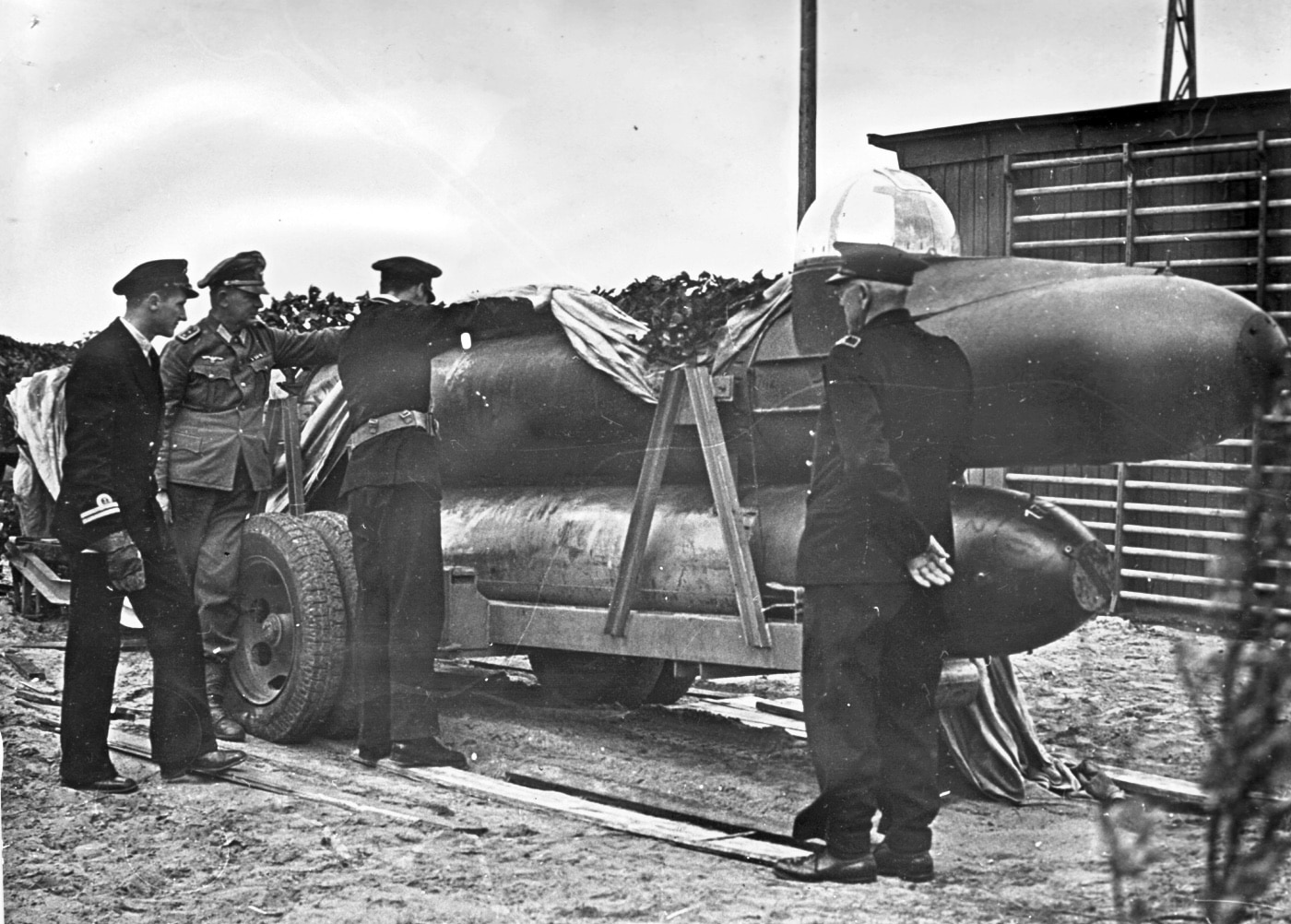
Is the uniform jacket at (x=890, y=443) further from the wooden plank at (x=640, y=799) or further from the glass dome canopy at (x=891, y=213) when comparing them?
the wooden plank at (x=640, y=799)

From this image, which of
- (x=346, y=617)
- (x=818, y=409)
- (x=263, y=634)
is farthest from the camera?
(x=263, y=634)

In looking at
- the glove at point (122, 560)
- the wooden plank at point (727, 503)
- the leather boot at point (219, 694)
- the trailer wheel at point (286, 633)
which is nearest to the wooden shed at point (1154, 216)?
the wooden plank at point (727, 503)

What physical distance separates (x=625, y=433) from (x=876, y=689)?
1265mm

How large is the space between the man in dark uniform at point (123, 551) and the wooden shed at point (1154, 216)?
1834mm

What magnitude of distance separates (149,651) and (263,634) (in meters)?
0.55

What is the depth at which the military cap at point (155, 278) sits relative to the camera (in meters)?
3.65

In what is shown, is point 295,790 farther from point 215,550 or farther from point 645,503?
point 645,503

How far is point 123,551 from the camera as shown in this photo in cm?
371

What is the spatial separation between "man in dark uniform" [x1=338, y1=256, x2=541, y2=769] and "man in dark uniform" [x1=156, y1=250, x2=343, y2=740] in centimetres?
19

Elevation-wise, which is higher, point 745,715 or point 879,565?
point 879,565

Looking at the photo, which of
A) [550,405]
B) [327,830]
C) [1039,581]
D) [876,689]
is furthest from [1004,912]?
[550,405]

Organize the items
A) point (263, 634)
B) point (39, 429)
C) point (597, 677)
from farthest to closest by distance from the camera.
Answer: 1. point (597, 677)
2. point (263, 634)
3. point (39, 429)

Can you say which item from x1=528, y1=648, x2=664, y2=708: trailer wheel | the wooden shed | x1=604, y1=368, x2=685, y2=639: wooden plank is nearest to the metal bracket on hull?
x1=604, y1=368, x2=685, y2=639: wooden plank

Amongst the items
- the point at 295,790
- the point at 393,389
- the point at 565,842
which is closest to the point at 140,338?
the point at 393,389
